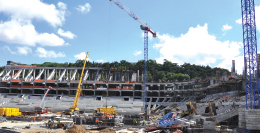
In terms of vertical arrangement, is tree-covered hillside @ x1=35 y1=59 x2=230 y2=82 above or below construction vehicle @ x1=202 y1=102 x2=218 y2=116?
above

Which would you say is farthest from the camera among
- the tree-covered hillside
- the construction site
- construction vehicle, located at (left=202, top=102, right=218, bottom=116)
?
the tree-covered hillside

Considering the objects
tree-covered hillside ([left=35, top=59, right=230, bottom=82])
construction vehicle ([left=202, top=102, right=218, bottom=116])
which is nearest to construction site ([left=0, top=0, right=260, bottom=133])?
construction vehicle ([left=202, top=102, right=218, bottom=116])

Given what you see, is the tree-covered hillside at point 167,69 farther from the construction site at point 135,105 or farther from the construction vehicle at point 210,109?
the construction vehicle at point 210,109

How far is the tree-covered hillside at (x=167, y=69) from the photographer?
13075cm

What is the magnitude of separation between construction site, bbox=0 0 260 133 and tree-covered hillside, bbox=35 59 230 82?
1085 inches

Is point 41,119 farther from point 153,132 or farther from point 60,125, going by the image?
point 153,132

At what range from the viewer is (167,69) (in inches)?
5743

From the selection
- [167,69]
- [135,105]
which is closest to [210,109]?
[135,105]

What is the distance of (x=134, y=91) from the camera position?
291ft

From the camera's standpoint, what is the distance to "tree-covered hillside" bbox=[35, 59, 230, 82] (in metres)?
131

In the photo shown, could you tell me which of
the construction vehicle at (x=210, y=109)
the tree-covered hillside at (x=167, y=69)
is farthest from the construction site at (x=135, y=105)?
the tree-covered hillside at (x=167, y=69)

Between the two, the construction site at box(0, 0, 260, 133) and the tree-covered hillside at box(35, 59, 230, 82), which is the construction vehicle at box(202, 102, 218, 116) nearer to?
the construction site at box(0, 0, 260, 133)

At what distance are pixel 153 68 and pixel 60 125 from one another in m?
106

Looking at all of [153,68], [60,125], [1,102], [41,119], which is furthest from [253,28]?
[153,68]
